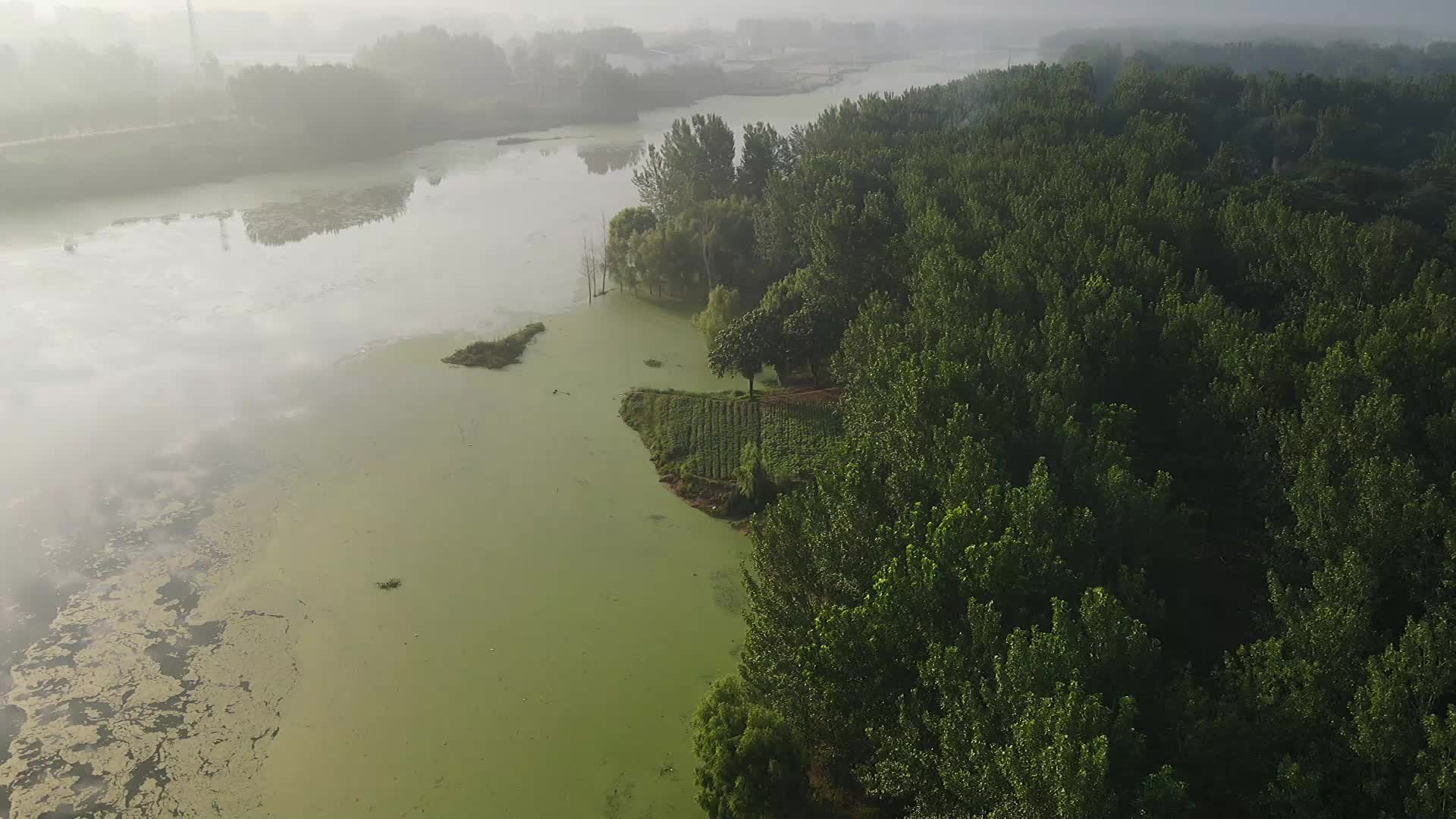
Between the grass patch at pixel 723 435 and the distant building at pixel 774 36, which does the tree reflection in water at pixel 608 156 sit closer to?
the grass patch at pixel 723 435

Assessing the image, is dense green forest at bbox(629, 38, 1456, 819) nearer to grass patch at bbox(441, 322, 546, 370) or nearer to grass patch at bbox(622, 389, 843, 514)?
grass patch at bbox(622, 389, 843, 514)

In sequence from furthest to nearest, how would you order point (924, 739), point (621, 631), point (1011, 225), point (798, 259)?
point (798, 259), point (1011, 225), point (621, 631), point (924, 739)

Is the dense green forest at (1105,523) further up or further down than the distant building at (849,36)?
further down

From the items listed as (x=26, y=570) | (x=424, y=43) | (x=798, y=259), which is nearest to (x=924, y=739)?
(x=26, y=570)

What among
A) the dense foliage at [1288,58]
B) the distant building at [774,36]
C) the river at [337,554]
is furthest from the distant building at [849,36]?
the river at [337,554]

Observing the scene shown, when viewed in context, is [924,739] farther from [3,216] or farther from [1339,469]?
[3,216]
